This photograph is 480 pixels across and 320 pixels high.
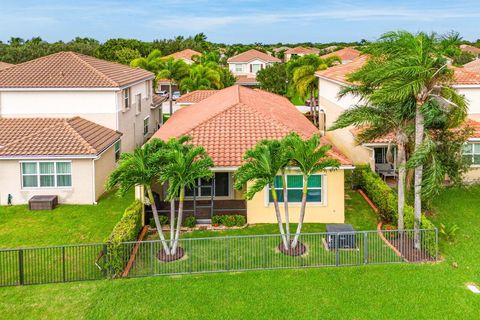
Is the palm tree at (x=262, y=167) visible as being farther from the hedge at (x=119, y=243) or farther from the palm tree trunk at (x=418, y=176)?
the palm tree trunk at (x=418, y=176)

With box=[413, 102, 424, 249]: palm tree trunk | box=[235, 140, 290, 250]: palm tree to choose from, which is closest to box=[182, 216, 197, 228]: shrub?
box=[235, 140, 290, 250]: palm tree

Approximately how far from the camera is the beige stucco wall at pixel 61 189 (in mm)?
A: 23797

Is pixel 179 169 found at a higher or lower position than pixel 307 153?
lower

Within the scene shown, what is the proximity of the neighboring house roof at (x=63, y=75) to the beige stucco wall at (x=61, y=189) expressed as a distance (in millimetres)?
7432

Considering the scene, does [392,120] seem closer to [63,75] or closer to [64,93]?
[64,93]

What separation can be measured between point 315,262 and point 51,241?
35.3ft

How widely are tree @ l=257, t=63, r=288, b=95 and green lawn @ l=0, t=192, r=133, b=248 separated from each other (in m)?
46.3

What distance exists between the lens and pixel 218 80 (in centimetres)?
5484

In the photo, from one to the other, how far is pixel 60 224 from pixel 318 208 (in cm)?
1179

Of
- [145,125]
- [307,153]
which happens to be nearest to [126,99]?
[145,125]

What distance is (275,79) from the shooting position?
68000 millimetres

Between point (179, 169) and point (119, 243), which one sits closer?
point (119, 243)

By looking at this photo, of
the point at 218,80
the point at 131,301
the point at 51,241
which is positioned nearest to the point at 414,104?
the point at 131,301

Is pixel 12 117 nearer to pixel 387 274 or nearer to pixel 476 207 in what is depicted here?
pixel 387 274
